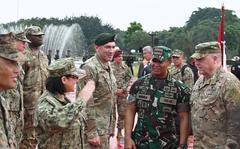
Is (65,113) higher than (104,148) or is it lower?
higher

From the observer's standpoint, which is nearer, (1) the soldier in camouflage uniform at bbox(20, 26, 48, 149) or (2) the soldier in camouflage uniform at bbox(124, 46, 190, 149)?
(2) the soldier in camouflage uniform at bbox(124, 46, 190, 149)

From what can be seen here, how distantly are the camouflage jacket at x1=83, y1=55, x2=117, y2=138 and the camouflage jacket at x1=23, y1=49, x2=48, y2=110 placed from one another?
1724mm

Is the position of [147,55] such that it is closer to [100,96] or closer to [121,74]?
[121,74]

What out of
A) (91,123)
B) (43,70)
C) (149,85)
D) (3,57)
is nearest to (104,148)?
(91,123)

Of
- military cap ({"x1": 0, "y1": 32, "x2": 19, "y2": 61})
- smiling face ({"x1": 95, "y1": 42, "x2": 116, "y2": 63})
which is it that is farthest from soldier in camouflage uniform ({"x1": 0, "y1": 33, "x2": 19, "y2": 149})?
smiling face ({"x1": 95, "y1": 42, "x2": 116, "y2": 63})

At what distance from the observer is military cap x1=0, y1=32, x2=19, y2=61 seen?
114 inches

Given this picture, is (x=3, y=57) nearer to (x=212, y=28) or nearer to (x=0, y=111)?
(x=0, y=111)

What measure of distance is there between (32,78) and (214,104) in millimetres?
3150

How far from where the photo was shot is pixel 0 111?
10.2 feet

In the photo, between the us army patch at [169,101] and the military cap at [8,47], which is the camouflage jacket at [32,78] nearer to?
the us army patch at [169,101]

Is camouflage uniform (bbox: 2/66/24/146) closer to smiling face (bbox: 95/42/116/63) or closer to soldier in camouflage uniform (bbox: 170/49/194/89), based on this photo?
smiling face (bbox: 95/42/116/63)

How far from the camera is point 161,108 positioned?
16.1 ft

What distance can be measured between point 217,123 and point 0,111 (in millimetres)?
2228

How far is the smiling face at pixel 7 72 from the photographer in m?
2.88
